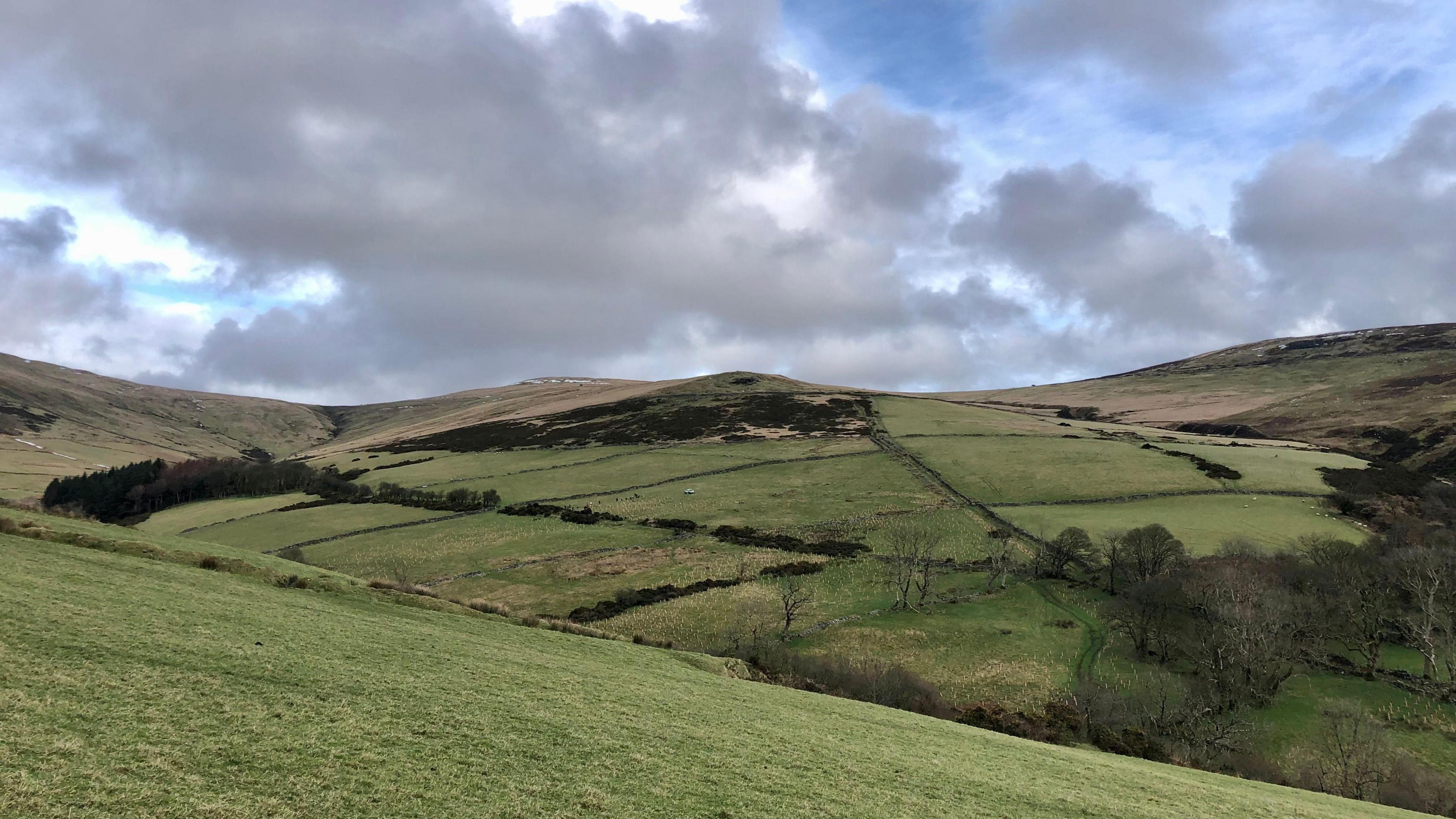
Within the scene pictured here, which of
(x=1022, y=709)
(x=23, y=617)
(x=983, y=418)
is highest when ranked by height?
(x=983, y=418)

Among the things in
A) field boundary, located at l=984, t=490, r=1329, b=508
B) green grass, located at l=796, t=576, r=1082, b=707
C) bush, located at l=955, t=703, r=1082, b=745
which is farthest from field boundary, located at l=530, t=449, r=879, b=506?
bush, located at l=955, t=703, r=1082, b=745

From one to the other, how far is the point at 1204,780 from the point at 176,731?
2893 centimetres

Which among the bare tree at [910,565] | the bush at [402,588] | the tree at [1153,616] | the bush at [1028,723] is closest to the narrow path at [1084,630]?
the tree at [1153,616]

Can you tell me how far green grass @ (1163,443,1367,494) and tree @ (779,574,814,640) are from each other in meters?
62.1

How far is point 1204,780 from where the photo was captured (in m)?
22.4

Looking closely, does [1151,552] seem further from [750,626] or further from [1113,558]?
[750,626]

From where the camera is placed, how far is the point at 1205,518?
7375 centimetres

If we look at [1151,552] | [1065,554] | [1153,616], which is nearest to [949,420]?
[1065,554]

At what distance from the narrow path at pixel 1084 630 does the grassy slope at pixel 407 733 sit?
25338 millimetres

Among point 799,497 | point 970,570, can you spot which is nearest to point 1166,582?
point 970,570

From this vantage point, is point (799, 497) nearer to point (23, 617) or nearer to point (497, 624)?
point (497, 624)

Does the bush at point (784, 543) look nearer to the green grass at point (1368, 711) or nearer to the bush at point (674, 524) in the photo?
the bush at point (674, 524)

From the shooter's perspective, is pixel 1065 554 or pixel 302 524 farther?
pixel 302 524

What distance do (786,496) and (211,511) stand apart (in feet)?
298
